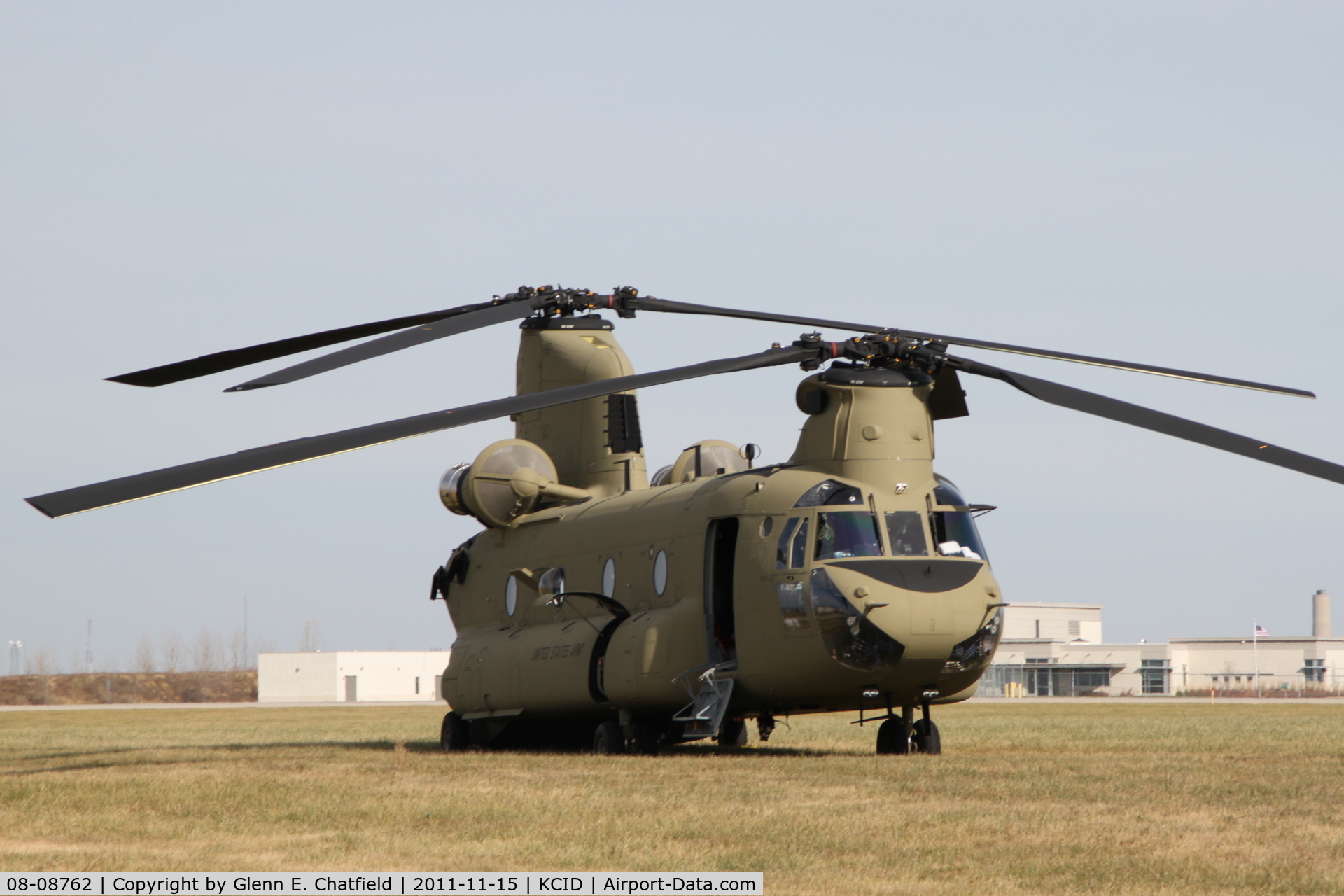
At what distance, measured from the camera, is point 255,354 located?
19719 millimetres

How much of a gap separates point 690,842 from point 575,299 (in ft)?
49.1

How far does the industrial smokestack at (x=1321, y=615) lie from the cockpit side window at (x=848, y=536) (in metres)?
124

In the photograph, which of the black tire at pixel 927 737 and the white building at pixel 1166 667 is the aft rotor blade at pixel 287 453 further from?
the white building at pixel 1166 667

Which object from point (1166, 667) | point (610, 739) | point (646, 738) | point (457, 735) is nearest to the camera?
point (646, 738)

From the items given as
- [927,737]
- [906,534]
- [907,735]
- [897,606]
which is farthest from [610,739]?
[906,534]

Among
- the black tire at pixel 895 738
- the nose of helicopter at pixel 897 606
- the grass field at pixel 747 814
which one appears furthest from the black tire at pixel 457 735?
the nose of helicopter at pixel 897 606

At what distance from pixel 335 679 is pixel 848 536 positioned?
8449 centimetres

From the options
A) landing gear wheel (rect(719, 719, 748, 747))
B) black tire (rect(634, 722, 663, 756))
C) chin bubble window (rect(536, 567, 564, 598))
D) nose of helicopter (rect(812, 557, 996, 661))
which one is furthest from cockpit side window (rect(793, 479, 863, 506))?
chin bubble window (rect(536, 567, 564, 598))

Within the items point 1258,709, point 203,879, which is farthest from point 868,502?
point 1258,709

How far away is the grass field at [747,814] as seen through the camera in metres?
10.3

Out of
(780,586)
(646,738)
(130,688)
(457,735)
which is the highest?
(780,586)

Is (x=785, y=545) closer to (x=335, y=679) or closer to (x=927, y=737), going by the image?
(x=927, y=737)

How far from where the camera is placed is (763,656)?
19406mm

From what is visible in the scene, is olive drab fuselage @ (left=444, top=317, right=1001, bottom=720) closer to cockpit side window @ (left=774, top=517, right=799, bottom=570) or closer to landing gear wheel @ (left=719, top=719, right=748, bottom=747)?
cockpit side window @ (left=774, top=517, right=799, bottom=570)
